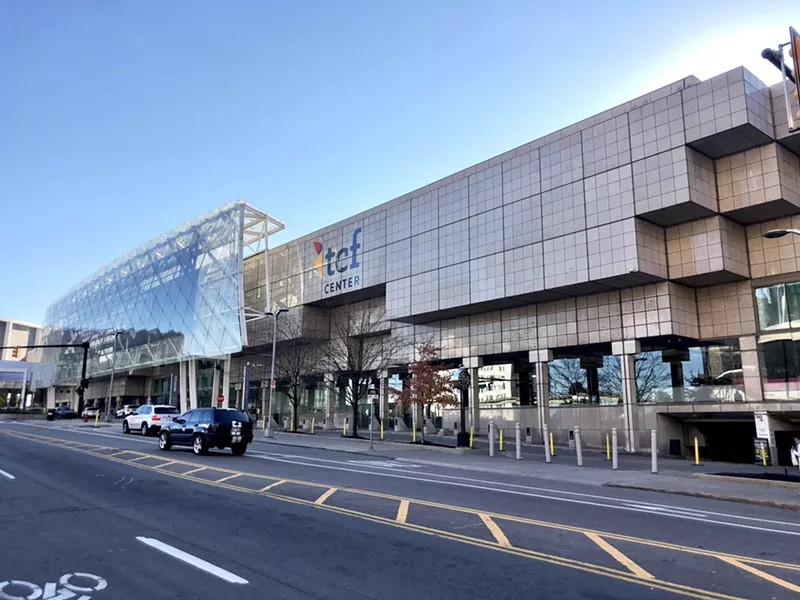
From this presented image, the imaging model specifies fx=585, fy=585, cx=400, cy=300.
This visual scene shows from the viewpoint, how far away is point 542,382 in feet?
127

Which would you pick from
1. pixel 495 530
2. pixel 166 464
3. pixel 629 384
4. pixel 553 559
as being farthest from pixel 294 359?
pixel 553 559

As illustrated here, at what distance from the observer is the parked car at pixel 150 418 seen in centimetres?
3342

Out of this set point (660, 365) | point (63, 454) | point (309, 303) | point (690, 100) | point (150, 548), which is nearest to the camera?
point (150, 548)

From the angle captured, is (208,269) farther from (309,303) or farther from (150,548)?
(150,548)

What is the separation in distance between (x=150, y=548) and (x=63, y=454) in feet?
53.3

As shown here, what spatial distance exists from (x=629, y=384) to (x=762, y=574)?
29240mm

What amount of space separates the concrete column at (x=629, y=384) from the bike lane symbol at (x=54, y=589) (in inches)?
1289

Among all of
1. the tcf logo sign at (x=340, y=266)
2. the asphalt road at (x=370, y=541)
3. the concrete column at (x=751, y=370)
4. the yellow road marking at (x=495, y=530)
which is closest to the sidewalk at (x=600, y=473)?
the asphalt road at (x=370, y=541)

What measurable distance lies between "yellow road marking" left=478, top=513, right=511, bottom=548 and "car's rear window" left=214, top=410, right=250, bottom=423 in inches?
559

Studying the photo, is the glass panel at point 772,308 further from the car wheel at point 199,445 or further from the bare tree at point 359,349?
the car wheel at point 199,445

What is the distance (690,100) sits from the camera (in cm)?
3086

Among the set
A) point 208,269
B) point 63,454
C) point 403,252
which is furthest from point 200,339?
point 63,454

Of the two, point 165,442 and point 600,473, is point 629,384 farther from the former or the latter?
point 165,442

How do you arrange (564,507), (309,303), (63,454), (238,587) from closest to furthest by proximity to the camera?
(238,587)
(564,507)
(63,454)
(309,303)
